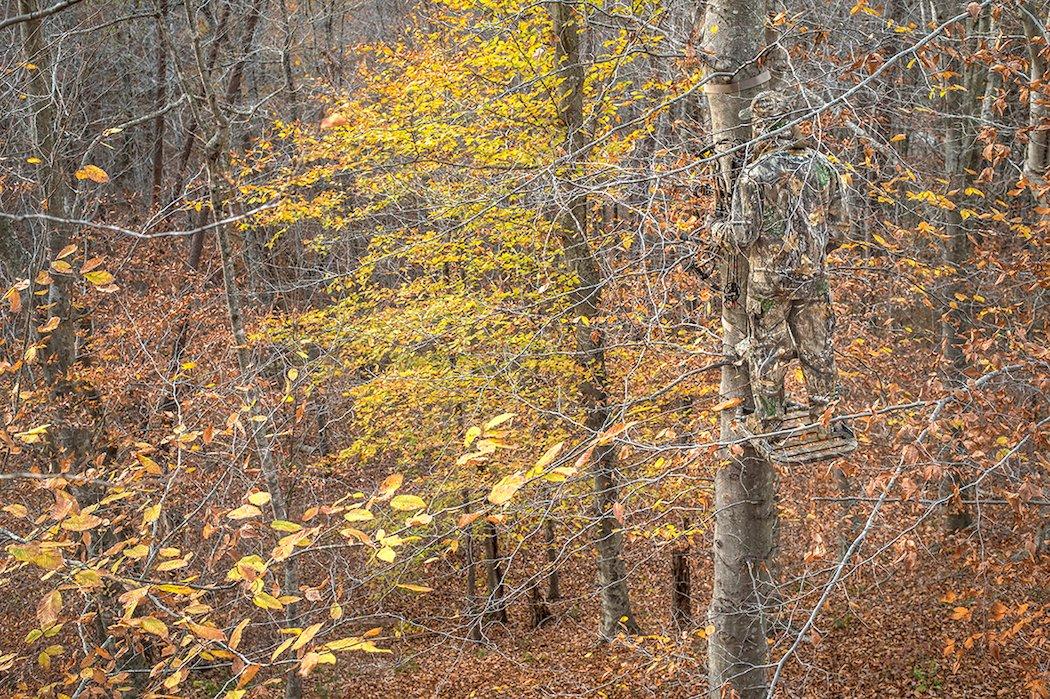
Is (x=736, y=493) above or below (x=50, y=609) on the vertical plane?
below

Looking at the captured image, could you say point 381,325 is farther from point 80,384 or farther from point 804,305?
point 804,305

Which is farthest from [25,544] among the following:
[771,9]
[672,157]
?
[672,157]

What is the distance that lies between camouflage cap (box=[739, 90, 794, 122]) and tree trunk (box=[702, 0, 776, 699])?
1.35 feet

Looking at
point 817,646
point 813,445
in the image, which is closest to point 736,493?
point 813,445

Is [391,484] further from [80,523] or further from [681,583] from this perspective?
[681,583]

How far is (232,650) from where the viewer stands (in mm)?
3379

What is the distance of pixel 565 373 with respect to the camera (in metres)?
10.7

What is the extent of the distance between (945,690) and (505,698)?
17.9ft

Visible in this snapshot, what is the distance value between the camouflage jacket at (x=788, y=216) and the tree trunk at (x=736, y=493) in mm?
524

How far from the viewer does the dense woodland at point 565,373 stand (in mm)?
5582

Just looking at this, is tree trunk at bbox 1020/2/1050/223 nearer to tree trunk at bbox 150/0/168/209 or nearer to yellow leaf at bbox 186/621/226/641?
yellow leaf at bbox 186/621/226/641

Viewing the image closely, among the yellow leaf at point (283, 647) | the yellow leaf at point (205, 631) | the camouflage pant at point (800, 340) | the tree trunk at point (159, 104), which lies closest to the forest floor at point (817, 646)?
the camouflage pant at point (800, 340)

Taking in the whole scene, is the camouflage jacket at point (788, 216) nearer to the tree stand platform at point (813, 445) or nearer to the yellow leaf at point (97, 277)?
the tree stand platform at point (813, 445)

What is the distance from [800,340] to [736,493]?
1448 millimetres
